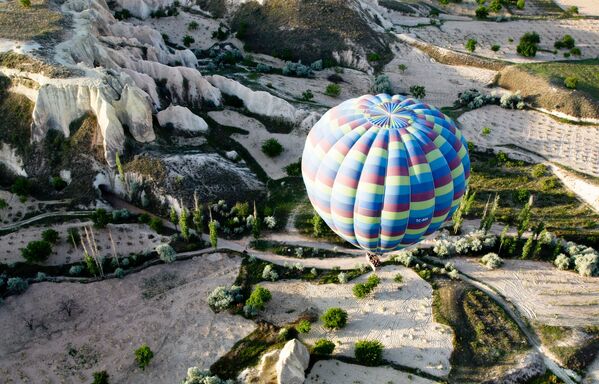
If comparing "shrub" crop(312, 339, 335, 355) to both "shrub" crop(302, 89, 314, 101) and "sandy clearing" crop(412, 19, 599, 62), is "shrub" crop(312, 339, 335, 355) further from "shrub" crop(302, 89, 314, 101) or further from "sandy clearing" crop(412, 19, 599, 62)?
"sandy clearing" crop(412, 19, 599, 62)

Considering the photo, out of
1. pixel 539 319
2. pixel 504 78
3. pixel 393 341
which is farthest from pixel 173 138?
pixel 504 78

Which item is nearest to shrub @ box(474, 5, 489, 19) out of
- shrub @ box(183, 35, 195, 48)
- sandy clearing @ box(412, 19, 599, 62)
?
sandy clearing @ box(412, 19, 599, 62)

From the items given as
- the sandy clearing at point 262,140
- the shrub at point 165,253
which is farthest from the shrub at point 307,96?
the shrub at point 165,253

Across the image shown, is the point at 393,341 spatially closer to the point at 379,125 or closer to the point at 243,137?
the point at 379,125

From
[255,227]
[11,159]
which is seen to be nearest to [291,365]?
[255,227]

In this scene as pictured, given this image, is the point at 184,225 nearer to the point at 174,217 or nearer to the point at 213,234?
the point at 174,217
